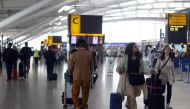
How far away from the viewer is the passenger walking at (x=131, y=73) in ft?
30.0

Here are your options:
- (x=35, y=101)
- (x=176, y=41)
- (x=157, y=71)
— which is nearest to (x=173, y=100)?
(x=157, y=71)

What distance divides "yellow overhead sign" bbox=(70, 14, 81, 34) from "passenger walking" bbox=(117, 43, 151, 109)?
21.7ft

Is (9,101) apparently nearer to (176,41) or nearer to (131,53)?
(131,53)

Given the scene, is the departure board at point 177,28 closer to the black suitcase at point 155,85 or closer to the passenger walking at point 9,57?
the passenger walking at point 9,57

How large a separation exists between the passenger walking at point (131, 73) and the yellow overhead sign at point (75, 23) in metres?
6.61

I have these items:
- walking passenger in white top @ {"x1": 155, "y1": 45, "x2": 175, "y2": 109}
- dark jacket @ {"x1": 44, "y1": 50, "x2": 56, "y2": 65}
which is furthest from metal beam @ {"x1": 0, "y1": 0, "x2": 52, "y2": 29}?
walking passenger in white top @ {"x1": 155, "y1": 45, "x2": 175, "y2": 109}

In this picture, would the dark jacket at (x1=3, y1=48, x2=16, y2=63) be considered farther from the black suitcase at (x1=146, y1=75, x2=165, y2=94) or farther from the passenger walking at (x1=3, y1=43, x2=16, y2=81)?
the black suitcase at (x1=146, y1=75, x2=165, y2=94)

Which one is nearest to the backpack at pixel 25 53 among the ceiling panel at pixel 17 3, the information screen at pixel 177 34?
the information screen at pixel 177 34

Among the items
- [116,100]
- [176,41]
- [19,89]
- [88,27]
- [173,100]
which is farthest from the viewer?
[176,41]

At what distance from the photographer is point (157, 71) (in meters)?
10.9

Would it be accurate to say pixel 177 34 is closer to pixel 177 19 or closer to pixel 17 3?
pixel 177 19

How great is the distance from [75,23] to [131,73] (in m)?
6.98

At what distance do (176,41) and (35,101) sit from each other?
12.3m

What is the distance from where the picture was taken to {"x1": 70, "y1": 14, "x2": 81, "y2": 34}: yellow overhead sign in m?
15.7
